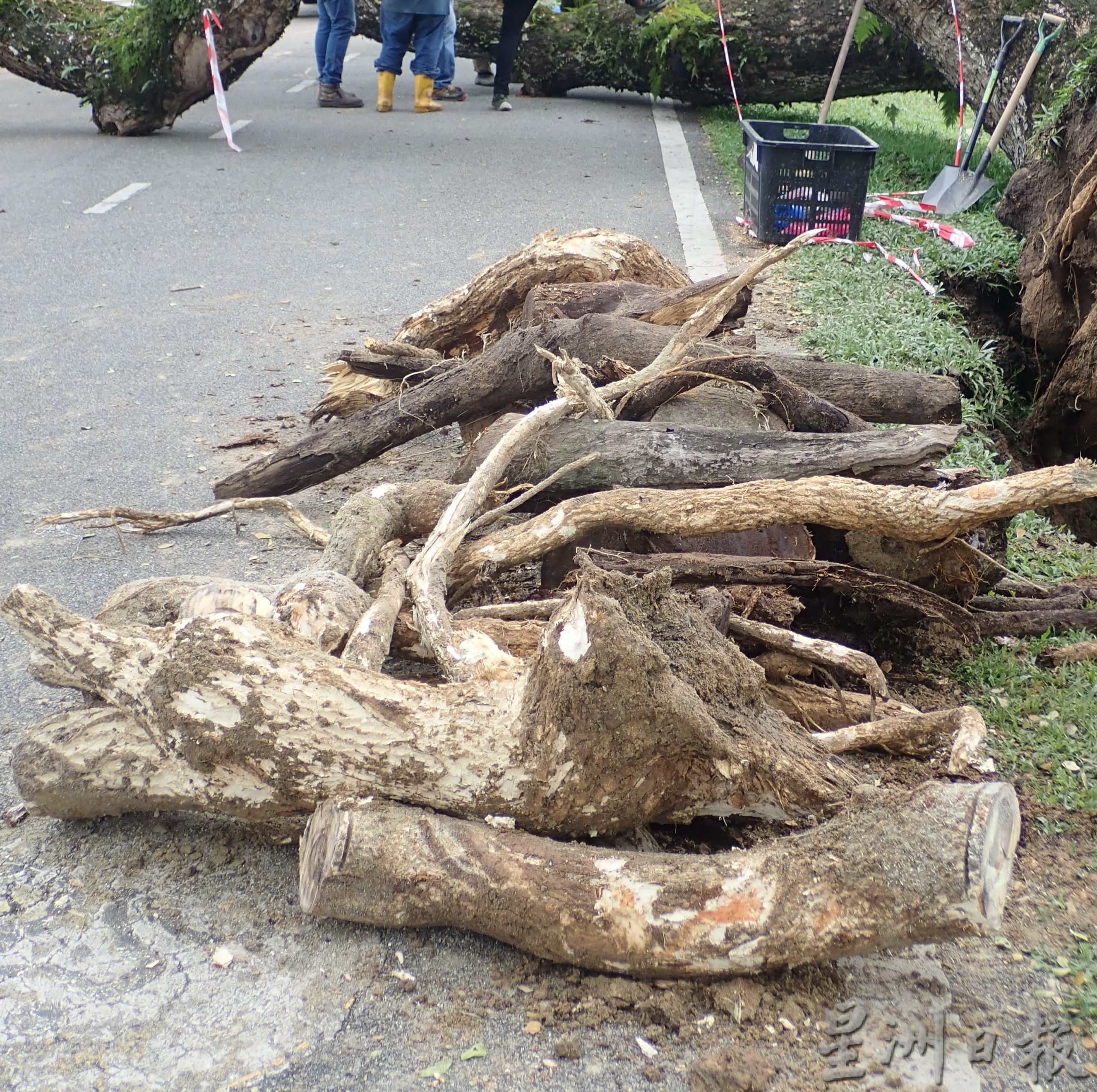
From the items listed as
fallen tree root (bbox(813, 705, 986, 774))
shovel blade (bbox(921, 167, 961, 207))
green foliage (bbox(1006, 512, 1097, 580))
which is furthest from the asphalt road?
green foliage (bbox(1006, 512, 1097, 580))

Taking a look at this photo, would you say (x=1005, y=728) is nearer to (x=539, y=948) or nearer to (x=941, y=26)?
(x=539, y=948)

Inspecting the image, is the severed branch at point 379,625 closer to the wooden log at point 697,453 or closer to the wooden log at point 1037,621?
the wooden log at point 697,453

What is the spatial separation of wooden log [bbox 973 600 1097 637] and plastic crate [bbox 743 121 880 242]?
448 cm

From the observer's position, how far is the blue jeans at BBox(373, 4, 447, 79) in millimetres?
11344

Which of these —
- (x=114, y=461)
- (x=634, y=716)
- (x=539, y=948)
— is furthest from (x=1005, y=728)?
(x=114, y=461)

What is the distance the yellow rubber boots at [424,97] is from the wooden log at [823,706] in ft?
35.9

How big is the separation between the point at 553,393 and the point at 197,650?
2.01 metres

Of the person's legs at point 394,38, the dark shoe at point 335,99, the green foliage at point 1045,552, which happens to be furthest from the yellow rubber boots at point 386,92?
the green foliage at point 1045,552

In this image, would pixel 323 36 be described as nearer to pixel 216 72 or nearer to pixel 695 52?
pixel 216 72

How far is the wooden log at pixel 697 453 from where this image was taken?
10.4ft

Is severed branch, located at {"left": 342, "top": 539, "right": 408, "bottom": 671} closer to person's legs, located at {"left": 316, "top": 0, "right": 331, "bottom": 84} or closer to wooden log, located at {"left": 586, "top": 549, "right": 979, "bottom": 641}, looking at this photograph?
wooden log, located at {"left": 586, "top": 549, "right": 979, "bottom": 641}

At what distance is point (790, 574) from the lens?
2.98 m

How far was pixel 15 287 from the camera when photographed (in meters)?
6.50

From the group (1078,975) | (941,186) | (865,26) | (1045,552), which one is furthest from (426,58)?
(1078,975)
